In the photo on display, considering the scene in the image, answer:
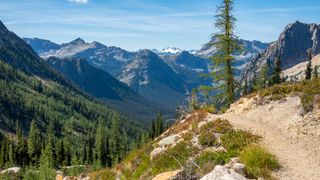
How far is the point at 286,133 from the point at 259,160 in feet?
29.3

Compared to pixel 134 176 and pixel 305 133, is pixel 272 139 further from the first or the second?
pixel 134 176

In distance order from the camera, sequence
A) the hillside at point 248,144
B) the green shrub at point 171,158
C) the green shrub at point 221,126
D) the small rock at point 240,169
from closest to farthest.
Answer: the small rock at point 240,169 < the hillside at point 248,144 < the green shrub at point 171,158 < the green shrub at point 221,126

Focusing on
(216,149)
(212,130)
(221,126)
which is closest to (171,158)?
(216,149)

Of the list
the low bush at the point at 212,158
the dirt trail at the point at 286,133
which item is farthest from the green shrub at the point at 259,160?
the low bush at the point at 212,158

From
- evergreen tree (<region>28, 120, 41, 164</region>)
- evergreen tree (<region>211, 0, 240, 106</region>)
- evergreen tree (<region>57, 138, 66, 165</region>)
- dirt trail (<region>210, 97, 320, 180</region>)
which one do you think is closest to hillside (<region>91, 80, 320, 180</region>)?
dirt trail (<region>210, 97, 320, 180</region>)

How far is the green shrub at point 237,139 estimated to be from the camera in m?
29.5

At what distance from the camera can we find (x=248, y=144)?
95.8 ft

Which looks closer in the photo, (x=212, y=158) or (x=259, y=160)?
(x=259, y=160)

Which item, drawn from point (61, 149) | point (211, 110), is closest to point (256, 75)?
point (61, 149)

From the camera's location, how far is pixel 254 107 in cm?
4075

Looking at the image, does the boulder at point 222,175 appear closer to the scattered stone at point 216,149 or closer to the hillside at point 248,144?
the hillside at point 248,144

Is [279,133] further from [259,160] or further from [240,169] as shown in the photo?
[240,169]

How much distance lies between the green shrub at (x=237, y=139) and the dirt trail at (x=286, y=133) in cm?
109

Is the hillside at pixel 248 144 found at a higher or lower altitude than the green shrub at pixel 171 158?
higher
